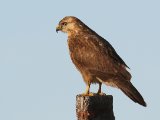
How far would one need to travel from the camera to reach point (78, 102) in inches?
273

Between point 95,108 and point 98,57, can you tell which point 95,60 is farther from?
point 95,108

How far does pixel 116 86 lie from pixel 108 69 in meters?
0.64

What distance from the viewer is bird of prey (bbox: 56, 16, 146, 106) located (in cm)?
1008

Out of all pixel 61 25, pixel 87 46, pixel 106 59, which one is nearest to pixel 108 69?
pixel 106 59

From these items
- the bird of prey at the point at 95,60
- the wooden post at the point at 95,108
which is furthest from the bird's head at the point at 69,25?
the wooden post at the point at 95,108

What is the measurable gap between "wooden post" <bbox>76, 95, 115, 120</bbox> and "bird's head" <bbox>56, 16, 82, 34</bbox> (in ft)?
17.8

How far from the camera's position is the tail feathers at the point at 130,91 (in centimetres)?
881

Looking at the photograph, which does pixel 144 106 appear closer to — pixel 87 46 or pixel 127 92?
pixel 127 92

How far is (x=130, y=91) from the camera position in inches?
362

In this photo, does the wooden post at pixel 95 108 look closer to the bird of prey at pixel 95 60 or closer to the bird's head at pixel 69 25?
the bird of prey at pixel 95 60

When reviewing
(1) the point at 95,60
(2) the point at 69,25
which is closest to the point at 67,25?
(2) the point at 69,25

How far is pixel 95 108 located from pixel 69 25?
236 inches

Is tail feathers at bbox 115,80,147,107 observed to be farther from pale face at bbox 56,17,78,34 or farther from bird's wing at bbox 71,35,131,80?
pale face at bbox 56,17,78,34

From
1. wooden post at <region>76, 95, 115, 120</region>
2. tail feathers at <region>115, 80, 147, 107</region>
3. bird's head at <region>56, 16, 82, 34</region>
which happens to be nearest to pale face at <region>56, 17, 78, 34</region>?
bird's head at <region>56, 16, 82, 34</region>
